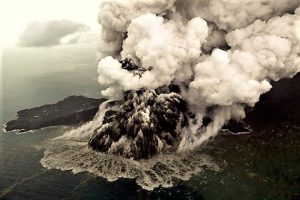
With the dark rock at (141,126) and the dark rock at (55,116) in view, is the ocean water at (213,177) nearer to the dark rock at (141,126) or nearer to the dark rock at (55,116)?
the dark rock at (141,126)

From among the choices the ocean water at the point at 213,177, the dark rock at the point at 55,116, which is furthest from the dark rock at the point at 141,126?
the dark rock at the point at 55,116

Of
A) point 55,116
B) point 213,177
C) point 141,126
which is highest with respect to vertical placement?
point 55,116

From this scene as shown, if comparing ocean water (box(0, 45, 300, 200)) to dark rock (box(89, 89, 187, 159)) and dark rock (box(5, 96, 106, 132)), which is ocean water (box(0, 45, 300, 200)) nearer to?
dark rock (box(89, 89, 187, 159))

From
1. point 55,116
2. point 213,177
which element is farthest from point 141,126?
point 55,116

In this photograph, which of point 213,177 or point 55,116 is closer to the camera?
point 213,177

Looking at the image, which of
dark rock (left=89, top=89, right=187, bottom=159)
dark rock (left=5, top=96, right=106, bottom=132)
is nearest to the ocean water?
dark rock (left=89, top=89, right=187, bottom=159)

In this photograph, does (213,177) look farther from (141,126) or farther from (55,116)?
(55,116)

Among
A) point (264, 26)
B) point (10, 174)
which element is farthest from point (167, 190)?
point (264, 26)

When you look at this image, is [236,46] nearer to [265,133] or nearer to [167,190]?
[265,133]
